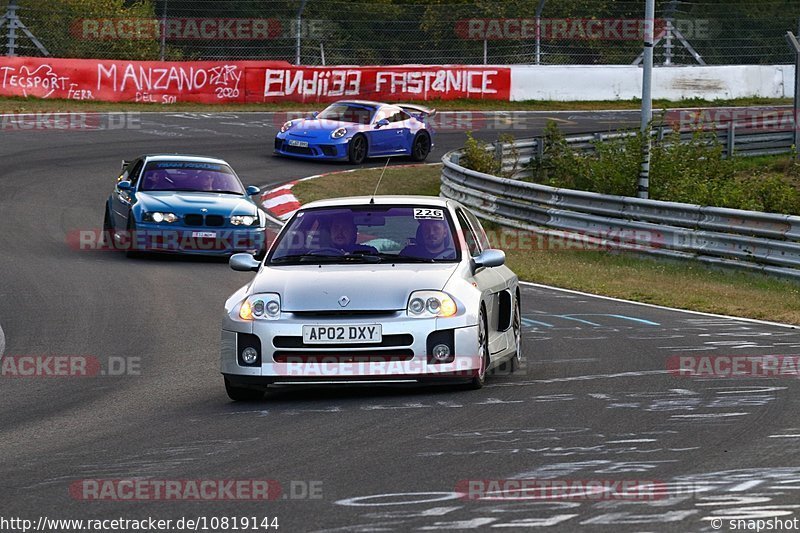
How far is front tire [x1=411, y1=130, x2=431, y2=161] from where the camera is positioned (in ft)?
104

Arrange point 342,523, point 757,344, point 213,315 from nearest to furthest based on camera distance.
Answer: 1. point 342,523
2. point 757,344
3. point 213,315

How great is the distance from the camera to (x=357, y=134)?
100ft

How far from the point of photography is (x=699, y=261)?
61.9ft

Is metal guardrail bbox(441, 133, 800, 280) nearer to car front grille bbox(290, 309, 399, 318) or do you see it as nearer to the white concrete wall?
car front grille bbox(290, 309, 399, 318)

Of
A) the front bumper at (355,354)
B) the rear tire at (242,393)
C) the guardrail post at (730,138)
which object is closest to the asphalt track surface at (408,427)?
the rear tire at (242,393)

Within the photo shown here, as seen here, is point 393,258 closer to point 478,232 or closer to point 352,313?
point 352,313

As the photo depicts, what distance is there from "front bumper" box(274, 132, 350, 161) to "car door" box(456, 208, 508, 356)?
1925cm

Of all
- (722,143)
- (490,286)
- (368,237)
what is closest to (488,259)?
(490,286)

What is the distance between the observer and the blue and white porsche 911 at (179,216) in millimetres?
18562

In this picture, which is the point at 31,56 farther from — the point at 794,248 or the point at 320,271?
the point at 320,271

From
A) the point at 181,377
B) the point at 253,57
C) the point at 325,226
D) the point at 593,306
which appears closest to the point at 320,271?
the point at 325,226

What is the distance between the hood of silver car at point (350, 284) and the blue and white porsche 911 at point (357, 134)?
20418 mm

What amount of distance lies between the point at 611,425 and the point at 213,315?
21.4ft

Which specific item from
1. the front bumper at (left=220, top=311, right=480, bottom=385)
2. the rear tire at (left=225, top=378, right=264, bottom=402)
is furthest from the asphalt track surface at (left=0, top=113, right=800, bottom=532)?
the front bumper at (left=220, top=311, right=480, bottom=385)
